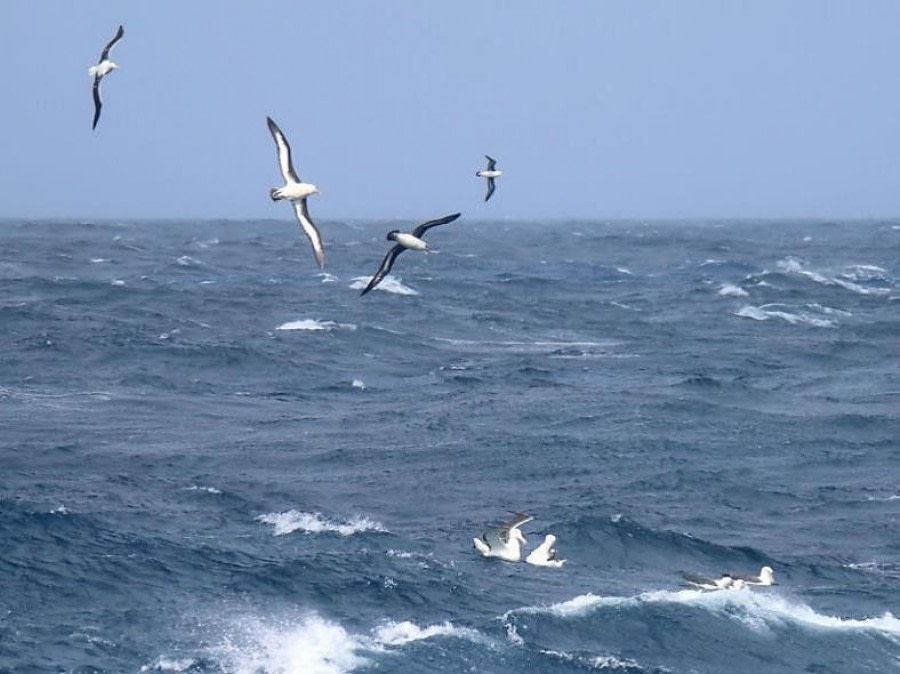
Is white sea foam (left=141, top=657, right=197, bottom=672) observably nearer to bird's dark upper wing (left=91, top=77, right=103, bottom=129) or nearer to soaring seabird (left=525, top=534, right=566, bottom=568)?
soaring seabird (left=525, top=534, right=566, bottom=568)

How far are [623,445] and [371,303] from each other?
30371 millimetres

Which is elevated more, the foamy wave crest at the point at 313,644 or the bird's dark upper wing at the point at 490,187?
the bird's dark upper wing at the point at 490,187

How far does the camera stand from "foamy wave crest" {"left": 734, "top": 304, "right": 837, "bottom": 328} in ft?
207

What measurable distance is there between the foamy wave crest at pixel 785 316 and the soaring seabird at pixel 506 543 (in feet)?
125

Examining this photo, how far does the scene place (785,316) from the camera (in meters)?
65.2

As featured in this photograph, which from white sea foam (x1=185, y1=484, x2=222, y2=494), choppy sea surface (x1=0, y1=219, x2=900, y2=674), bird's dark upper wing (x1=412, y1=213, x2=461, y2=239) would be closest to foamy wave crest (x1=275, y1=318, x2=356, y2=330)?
choppy sea surface (x1=0, y1=219, x2=900, y2=674)

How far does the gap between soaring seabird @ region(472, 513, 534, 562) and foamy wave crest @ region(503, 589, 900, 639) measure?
1681mm

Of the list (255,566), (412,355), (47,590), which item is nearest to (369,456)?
(255,566)

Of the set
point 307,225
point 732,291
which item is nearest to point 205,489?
point 307,225

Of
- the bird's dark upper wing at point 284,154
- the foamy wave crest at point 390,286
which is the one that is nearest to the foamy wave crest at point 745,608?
the bird's dark upper wing at point 284,154

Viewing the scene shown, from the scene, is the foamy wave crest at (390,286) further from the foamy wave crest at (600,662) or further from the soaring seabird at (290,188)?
the foamy wave crest at (600,662)

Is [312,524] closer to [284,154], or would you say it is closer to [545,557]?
[545,557]

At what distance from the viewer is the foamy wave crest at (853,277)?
78.8 m

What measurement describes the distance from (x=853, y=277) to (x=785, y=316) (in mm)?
22200
